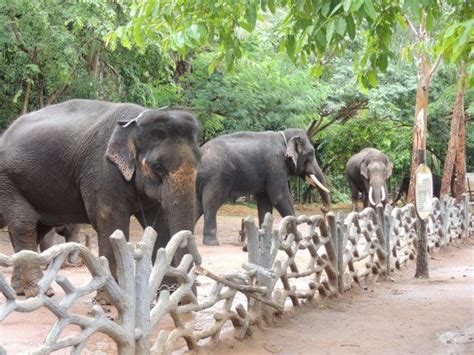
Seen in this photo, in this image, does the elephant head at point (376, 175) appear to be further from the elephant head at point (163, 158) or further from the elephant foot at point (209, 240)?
the elephant head at point (163, 158)

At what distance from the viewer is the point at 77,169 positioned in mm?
7090

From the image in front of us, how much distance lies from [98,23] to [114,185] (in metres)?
6.42

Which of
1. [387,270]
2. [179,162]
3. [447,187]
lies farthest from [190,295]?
[447,187]

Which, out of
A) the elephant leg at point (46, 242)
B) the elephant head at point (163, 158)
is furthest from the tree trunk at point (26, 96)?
the elephant head at point (163, 158)

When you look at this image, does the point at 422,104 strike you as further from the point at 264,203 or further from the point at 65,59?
the point at 65,59

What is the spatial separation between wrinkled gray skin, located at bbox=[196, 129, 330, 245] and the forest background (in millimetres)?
1705

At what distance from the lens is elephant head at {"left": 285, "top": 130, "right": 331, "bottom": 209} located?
13.3 m

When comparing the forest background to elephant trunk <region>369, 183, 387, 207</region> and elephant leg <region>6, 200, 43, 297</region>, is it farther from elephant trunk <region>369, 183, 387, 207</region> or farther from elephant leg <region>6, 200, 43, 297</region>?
elephant trunk <region>369, 183, 387, 207</region>

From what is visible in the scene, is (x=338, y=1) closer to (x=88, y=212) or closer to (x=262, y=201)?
(x=88, y=212)

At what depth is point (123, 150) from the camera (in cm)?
670

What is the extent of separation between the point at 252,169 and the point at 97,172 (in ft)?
22.6

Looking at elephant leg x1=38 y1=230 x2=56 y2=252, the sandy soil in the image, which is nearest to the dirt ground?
the sandy soil

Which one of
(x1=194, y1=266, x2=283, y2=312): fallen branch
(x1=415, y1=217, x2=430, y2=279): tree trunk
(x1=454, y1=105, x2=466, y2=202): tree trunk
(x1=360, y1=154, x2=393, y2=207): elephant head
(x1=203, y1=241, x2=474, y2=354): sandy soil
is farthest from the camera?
(x1=454, y1=105, x2=466, y2=202): tree trunk

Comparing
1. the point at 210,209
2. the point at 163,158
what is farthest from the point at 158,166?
the point at 210,209
